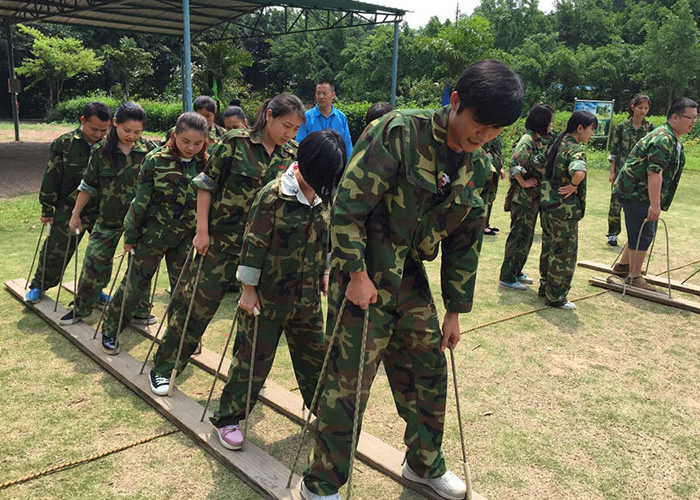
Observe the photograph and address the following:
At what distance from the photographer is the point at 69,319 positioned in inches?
187

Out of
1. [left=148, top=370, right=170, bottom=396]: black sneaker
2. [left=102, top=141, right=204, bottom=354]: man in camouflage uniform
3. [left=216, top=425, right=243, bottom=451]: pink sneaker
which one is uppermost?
[left=102, top=141, right=204, bottom=354]: man in camouflage uniform

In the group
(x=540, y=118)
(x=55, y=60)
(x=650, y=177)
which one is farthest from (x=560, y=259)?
(x=55, y=60)

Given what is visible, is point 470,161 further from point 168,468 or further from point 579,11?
point 579,11

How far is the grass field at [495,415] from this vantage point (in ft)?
9.34

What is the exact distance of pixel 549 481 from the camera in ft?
9.54

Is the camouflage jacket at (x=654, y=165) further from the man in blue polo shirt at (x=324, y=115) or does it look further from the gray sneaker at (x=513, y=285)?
the man in blue polo shirt at (x=324, y=115)

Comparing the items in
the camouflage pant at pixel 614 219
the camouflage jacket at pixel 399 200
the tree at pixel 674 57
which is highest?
the tree at pixel 674 57

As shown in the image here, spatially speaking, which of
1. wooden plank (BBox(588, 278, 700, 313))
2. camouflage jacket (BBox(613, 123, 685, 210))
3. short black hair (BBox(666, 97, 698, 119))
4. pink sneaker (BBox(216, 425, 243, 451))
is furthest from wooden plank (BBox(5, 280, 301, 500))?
short black hair (BBox(666, 97, 698, 119))

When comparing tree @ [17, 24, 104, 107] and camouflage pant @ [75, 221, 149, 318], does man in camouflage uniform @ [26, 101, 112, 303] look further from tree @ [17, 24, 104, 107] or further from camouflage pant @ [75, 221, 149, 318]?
tree @ [17, 24, 104, 107]

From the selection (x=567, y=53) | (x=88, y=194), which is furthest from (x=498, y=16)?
(x=88, y=194)

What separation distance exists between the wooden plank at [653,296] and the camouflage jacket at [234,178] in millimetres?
4234

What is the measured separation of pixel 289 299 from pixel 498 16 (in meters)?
49.0

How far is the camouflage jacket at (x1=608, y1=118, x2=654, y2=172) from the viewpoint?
824cm

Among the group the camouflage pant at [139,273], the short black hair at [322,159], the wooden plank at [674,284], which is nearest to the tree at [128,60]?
the camouflage pant at [139,273]
